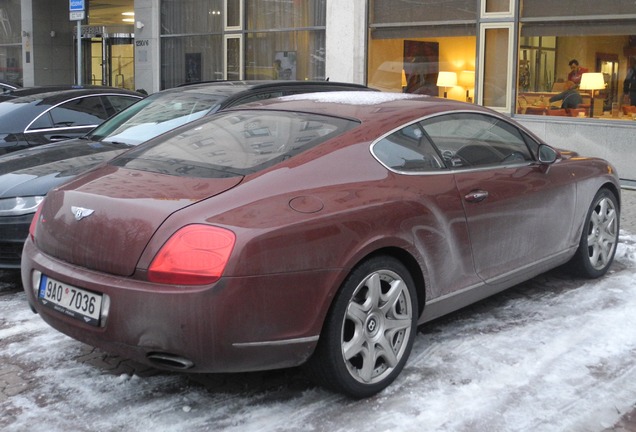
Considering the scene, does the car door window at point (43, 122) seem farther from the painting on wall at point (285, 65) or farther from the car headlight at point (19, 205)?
the painting on wall at point (285, 65)

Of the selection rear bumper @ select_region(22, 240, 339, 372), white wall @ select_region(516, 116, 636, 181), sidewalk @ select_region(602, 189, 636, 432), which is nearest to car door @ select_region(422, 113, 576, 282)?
Answer: sidewalk @ select_region(602, 189, 636, 432)

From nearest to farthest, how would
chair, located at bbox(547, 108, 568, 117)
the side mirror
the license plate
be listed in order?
the license plate < the side mirror < chair, located at bbox(547, 108, 568, 117)

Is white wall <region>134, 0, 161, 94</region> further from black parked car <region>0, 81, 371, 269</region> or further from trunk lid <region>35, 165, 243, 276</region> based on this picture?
trunk lid <region>35, 165, 243, 276</region>

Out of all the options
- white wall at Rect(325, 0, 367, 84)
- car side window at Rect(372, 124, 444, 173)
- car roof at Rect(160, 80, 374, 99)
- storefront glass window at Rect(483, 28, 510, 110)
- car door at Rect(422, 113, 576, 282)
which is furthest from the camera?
white wall at Rect(325, 0, 367, 84)

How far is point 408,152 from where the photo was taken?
14.6 ft

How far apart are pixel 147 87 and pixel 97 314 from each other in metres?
15.6

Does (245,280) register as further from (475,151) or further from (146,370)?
(475,151)

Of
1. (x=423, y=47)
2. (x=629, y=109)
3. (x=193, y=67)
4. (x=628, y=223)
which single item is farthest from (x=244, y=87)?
(x=193, y=67)

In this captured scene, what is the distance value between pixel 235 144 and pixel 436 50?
9.82 meters

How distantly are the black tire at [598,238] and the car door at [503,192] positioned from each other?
0.41m

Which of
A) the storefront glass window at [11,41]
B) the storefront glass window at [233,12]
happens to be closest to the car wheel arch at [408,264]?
the storefront glass window at [233,12]

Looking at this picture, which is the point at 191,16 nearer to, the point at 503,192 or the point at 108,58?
the point at 108,58

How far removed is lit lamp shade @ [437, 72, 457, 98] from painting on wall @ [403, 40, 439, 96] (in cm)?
10

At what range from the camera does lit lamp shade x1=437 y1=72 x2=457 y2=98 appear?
525 inches
